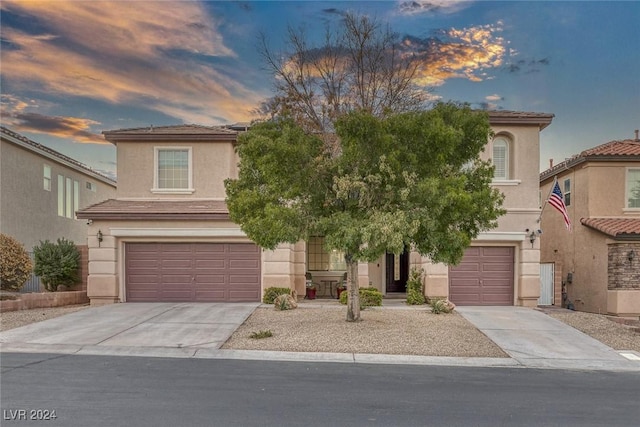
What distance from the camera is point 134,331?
41.1 feet

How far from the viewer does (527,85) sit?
20.3 metres

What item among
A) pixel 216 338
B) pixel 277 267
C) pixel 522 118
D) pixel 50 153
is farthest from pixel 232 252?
pixel 50 153

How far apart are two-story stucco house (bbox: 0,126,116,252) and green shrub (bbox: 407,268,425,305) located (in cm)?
1710

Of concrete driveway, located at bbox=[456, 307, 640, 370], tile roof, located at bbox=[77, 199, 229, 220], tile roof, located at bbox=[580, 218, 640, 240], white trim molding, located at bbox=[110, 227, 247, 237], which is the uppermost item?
tile roof, located at bbox=[77, 199, 229, 220]

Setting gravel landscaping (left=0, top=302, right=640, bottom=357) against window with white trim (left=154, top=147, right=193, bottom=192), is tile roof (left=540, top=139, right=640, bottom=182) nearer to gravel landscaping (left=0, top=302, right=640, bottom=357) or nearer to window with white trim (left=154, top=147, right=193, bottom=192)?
gravel landscaping (left=0, top=302, right=640, bottom=357)

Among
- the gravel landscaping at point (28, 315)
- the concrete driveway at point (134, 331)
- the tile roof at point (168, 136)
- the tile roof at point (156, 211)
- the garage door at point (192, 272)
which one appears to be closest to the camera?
the concrete driveway at point (134, 331)

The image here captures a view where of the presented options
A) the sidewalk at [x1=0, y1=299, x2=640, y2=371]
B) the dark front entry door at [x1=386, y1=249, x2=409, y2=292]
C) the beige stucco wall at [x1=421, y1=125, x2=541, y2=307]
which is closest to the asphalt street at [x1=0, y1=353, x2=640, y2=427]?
the sidewalk at [x1=0, y1=299, x2=640, y2=371]

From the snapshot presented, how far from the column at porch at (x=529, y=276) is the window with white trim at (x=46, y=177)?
22024 mm

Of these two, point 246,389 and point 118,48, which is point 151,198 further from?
point 246,389

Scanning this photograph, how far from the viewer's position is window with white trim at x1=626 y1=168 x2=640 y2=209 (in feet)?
62.3

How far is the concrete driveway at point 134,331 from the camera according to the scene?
35.4ft

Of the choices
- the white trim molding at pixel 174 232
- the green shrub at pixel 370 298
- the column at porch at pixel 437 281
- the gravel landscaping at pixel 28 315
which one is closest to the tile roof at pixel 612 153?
the column at porch at pixel 437 281

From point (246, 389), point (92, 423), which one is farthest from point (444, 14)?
point (92, 423)

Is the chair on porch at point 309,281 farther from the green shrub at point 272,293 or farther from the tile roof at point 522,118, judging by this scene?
the tile roof at point 522,118
